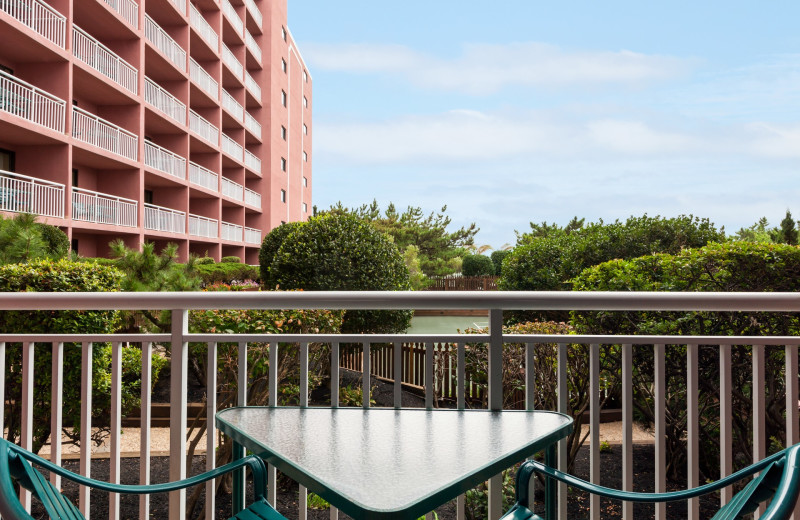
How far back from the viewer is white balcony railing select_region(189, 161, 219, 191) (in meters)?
19.9

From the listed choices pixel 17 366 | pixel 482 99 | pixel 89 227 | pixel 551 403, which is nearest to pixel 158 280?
pixel 17 366

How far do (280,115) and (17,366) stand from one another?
27.6 metres

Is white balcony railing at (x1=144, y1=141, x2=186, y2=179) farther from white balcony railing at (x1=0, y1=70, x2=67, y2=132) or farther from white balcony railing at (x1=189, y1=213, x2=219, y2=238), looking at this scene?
white balcony railing at (x1=0, y1=70, x2=67, y2=132)

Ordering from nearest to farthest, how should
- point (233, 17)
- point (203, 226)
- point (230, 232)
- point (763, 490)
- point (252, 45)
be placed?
point (763, 490)
point (203, 226)
point (230, 232)
point (233, 17)
point (252, 45)

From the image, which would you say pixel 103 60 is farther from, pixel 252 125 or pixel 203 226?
pixel 252 125

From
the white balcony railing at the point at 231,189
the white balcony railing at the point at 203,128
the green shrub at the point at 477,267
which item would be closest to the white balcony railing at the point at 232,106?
the white balcony railing at the point at 203,128

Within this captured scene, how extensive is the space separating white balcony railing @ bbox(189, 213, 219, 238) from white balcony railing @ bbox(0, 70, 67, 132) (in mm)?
7217

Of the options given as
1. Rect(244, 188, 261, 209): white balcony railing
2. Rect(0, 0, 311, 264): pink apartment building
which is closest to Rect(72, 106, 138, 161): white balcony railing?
Rect(0, 0, 311, 264): pink apartment building

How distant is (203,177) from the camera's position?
2078 cm

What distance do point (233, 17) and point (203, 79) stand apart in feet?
16.8

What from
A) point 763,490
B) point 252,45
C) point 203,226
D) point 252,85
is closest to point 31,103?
point 203,226

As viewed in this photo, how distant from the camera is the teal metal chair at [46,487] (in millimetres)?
967

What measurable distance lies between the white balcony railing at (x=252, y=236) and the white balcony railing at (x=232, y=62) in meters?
7.15

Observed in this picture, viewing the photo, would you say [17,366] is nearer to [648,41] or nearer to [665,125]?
[648,41]
